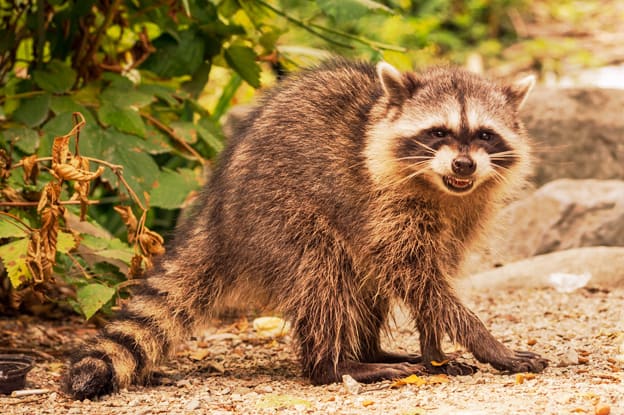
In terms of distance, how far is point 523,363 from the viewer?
12.8 feet

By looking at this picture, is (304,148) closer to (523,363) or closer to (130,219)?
(130,219)

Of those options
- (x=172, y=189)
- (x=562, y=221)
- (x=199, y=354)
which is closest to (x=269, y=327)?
(x=199, y=354)

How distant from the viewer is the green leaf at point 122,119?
474 cm

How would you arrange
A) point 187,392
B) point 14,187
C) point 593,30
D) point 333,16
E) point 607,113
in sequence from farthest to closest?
point 593,30 < point 607,113 < point 333,16 < point 14,187 < point 187,392

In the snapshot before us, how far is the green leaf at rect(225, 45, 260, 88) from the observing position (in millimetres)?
5219

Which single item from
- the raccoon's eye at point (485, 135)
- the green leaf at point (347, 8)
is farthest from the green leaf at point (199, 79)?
the raccoon's eye at point (485, 135)

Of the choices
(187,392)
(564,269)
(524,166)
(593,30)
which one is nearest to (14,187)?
(187,392)

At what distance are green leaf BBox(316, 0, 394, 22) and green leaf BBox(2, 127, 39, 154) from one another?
1.61 meters

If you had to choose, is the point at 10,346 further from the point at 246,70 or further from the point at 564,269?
the point at 564,269

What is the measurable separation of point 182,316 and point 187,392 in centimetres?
46

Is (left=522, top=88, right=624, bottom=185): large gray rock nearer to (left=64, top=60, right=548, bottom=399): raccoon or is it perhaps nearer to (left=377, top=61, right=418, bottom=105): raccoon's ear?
(left=64, top=60, right=548, bottom=399): raccoon

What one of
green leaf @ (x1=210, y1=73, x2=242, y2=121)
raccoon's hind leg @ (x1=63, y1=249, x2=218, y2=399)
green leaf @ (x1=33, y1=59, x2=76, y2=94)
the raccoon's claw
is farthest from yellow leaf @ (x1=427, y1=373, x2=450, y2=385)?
green leaf @ (x1=210, y1=73, x2=242, y2=121)

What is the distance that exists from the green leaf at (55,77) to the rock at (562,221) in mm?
2890

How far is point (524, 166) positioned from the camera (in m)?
4.26
